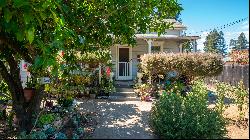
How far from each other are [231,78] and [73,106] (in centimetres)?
861

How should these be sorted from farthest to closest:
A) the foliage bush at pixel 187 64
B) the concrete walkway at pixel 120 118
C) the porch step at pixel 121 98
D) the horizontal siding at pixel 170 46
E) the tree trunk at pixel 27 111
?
the horizontal siding at pixel 170 46 → the porch step at pixel 121 98 → the foliage bush at pixel 187 64 → the tree trunk at pixel 27 111 → the concrete walkway at pixel 120 118

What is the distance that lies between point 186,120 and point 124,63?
55.4 feet

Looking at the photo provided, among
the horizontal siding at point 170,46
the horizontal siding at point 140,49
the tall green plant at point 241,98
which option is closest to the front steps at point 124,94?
the horizontal siding at point 140,49

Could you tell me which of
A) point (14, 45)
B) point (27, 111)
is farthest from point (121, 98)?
point (14, 45)

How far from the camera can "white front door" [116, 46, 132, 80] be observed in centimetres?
2473

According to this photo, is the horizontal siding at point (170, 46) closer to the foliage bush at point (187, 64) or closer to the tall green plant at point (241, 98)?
the foliage bush at point (187, 64)

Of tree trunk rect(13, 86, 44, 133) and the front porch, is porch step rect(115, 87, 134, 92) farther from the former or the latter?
tree trunk rect(13, 86, 44, 133)

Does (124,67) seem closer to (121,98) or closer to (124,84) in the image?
(124,84)

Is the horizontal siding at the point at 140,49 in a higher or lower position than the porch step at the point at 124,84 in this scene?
higher

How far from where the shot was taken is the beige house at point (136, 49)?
81.0 feet

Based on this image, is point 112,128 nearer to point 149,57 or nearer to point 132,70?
point 149,57

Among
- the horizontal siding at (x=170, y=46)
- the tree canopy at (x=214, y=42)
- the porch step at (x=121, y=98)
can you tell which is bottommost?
the porch step at (x=121, y=98)

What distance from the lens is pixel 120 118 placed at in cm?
1244

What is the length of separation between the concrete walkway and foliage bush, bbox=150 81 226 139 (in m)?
0.51
